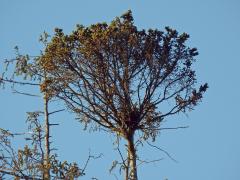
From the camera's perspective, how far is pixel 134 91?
1526cm

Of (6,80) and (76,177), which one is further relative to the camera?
(6,80)

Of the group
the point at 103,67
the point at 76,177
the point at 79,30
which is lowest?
the point at 76,177

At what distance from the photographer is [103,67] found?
1472 cm

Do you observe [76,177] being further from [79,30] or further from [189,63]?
[189,63]

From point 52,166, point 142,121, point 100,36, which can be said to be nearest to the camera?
point 52,166

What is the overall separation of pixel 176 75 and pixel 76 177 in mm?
5454

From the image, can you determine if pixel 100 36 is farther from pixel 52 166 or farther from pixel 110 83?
pixel 52 166

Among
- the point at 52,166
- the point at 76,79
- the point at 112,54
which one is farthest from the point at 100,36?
the point at 52,166

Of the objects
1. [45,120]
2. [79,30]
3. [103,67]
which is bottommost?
[45,120]

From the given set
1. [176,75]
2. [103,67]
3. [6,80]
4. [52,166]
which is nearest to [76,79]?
[103,67]

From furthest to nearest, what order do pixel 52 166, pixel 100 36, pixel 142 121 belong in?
pixel 142 121, pixel 100 36, pixel 52 166

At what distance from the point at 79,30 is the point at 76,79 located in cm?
146

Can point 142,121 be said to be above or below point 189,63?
below

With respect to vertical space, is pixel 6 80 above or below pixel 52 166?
Answer: above
